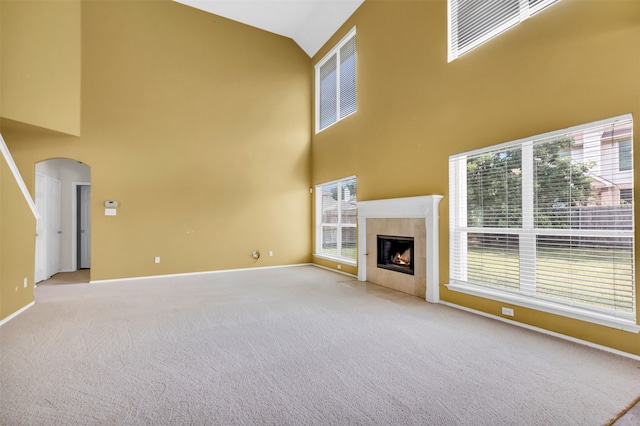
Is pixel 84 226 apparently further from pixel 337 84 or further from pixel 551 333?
pixel 551 333

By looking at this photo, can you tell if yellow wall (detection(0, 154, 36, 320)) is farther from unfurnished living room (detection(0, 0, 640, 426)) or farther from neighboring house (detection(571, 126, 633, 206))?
neighboring house (detection(571, 126, 633, 206))

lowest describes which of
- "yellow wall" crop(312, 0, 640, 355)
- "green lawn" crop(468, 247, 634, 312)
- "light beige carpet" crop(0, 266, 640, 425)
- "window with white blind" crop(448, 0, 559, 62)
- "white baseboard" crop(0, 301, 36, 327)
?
"light beige carpet" crop(0, 266, 640, 425)

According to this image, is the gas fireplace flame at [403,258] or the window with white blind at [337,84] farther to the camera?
the window with white blind at [337,84]

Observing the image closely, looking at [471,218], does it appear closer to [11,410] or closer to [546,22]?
[546,22]

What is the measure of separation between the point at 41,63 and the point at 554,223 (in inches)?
290

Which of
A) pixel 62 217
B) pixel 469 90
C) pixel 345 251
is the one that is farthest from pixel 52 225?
pixel 469 90

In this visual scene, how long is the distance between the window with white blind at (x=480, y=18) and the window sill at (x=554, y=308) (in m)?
3.02

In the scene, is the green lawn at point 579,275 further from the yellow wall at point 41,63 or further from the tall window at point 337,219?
the yellow wall at point 41,63

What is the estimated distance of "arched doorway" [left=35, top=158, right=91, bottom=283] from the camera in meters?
6.17

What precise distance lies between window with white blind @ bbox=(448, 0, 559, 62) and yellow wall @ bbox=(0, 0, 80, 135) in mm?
6085

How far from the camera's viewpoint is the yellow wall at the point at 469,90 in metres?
2.75

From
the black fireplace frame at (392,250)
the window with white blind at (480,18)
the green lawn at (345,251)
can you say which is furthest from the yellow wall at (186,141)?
the window with white blind at (480,18)

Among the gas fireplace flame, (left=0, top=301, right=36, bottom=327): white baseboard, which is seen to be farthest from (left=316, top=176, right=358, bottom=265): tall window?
(left=0, top=301, right=36, bottom=327): white baseboard

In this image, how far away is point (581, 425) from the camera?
1.81 m
